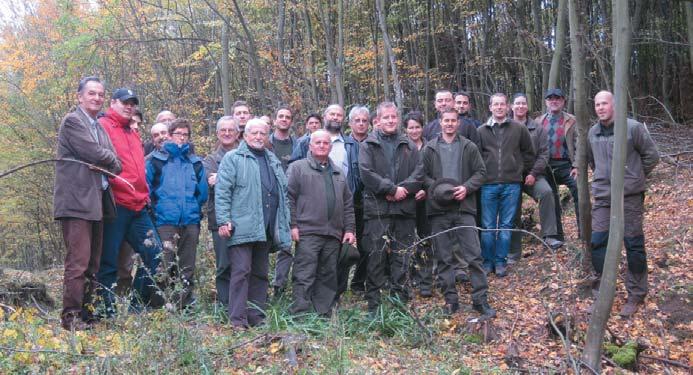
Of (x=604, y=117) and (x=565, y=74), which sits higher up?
(x=565, y=74)

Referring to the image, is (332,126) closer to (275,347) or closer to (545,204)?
(545,204)

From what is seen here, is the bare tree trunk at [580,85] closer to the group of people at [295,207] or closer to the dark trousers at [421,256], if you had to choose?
the group of people at [295,207]

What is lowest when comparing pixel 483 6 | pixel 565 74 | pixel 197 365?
pixel 197 365

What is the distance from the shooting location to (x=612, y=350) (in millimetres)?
4969

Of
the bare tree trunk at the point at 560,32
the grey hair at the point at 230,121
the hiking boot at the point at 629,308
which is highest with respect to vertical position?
the bare tree trunk at the point at 560,32

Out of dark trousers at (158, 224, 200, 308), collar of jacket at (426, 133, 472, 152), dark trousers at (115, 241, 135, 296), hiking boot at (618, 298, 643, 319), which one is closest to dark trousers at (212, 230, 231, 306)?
dark trousers at (158, 224, 200, 308)

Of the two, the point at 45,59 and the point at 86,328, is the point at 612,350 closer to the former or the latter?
the point at 86,328

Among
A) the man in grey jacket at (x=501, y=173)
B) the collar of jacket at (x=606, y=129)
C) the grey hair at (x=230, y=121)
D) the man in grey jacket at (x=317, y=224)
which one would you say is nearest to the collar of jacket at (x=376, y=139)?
the man in grey jacket at (x=317, y=224)

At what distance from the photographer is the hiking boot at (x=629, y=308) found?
223 inches

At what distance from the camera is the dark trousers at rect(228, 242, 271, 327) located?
17.5 feet

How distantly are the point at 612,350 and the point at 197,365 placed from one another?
335cm

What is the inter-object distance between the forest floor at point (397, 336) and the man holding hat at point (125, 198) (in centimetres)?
62

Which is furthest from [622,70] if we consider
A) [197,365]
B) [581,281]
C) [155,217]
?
[155,217]

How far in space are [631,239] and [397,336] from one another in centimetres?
239
